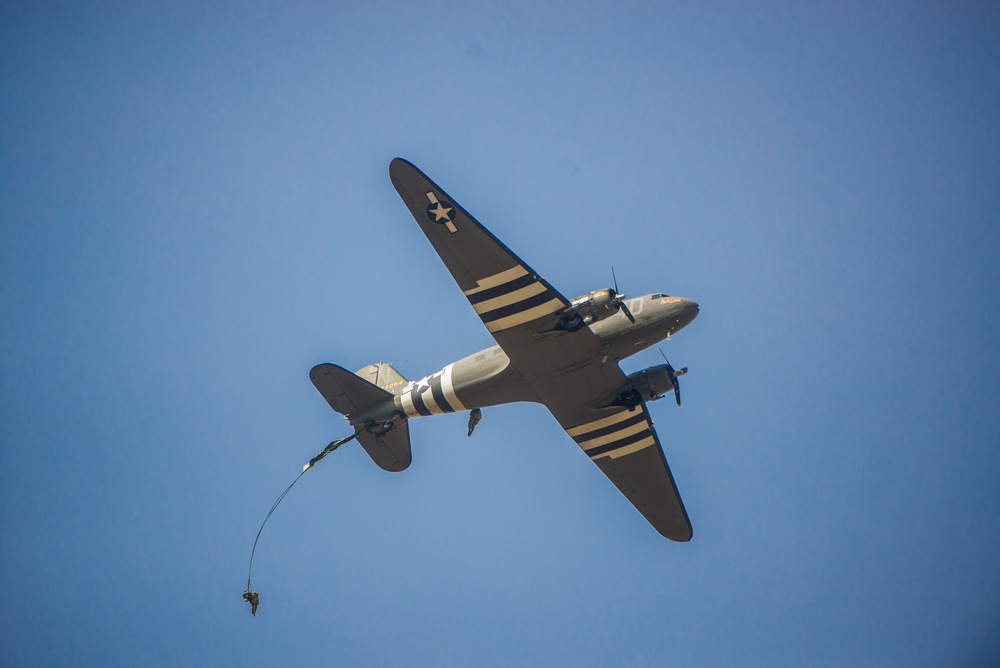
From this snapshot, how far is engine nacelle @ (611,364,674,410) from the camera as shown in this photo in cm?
2650

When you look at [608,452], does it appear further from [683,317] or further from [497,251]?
[497,251]

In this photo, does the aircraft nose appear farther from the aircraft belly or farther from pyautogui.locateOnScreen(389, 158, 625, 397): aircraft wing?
the aircraft belly

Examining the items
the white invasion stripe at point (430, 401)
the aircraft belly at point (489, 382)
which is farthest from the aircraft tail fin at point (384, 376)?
the aircraft belly at point (489, 382)

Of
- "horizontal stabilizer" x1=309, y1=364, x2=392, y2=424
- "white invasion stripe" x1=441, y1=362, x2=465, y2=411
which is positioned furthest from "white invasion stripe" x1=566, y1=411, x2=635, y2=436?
"horizontal stabilizer" x1=309, y1=364, x2=392, y2=424

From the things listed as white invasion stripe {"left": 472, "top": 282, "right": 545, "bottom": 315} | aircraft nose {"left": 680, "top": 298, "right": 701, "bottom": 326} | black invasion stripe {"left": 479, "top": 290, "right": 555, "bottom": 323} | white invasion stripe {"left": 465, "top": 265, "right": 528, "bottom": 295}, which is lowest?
aircraft nose {"left": 680, "top": 298, "right": 701, "bottom": 326}

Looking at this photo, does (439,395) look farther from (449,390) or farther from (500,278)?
(500,278)

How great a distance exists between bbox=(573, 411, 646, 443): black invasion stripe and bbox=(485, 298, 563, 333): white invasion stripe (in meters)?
6.08

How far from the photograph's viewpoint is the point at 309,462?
2683 centimetres

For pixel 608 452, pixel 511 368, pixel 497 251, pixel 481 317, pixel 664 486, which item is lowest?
pixel 664 486

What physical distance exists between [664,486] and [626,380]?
5.27 m

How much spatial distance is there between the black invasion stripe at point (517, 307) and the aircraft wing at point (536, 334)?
0.10 ft

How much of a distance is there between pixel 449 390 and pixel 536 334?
14.3ft

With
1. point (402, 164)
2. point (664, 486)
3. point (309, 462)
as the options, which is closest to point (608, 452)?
point (664, 486)

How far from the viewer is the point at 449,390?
27.5m
